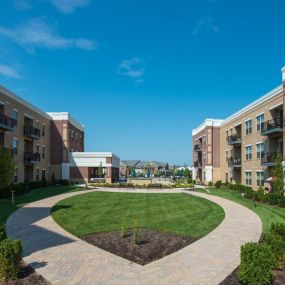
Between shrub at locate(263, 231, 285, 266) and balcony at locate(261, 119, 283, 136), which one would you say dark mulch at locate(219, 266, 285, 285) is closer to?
shrub at locate(263, 231, 285, 266)

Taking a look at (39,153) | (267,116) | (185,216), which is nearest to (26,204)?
(185,216)

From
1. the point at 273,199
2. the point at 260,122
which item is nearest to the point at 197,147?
the point at 260,122

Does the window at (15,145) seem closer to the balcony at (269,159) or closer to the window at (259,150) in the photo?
the balcony at (269,159)

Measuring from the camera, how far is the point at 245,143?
1521 inches

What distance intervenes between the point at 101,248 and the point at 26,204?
1400cm

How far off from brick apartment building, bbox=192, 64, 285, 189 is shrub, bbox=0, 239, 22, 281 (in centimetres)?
2498

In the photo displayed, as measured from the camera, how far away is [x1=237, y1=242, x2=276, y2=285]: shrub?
7.57 meters

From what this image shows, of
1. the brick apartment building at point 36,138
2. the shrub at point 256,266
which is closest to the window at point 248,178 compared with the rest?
the brick apartment building at point 36,138

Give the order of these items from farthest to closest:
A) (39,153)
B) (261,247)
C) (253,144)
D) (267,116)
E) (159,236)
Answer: (39,153)
(253,144)
(267,116)
(159,236)
(261,247)

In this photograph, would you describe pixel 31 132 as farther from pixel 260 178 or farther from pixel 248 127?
pixel 260 178

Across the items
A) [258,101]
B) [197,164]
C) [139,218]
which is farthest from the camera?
[197,164]

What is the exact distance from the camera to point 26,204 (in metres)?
23.0

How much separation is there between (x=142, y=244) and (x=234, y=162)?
33.1 m

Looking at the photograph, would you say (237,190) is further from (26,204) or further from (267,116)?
(26,204)
